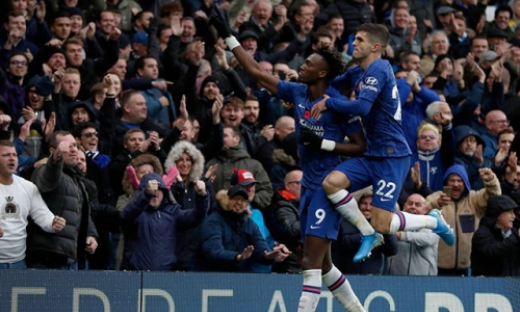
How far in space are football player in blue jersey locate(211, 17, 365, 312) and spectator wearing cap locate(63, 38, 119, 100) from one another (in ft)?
17.5

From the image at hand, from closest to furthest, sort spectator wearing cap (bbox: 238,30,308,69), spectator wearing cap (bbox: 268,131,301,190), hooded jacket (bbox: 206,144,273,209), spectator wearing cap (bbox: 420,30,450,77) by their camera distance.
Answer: hooded jacket (bbox: 206,144,273,209) < spectator wearing cap (bbox: 268,131,301,190) < spectator wearing cap (bbox: 238,30,308,69) < spectator wearing cap (bbox: 420,30,450,77)

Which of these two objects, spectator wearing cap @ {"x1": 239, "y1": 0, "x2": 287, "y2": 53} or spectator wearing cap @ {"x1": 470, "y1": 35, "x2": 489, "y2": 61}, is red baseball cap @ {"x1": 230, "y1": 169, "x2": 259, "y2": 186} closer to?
spectator wearing cap @ {"x1": 239, "y1": 0, "x2": 287, "y2": 53}

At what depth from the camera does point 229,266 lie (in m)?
14.6

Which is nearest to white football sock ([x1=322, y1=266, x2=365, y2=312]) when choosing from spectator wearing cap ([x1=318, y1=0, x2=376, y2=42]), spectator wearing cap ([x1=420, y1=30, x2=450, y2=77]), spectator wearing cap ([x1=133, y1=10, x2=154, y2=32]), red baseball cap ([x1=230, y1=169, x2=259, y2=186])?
red baseball cap ([x1=230, y1=169, x2=259, y2=186])

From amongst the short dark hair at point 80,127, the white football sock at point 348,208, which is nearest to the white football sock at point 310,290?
the white football sock at point 348,208

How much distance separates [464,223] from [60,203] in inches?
201

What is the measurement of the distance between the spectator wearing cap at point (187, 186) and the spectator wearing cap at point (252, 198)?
0.34 meters

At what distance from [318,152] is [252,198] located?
3.02 meters

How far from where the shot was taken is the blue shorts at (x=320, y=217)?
12.2 m

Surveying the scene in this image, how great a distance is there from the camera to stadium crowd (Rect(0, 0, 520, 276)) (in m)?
14.2

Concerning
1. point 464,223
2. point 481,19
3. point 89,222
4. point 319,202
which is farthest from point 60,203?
point 481,19

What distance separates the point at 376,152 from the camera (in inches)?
484

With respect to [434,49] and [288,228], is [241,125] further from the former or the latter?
[434,49]

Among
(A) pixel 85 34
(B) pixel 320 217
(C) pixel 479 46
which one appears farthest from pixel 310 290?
(C) pixel 479 46
